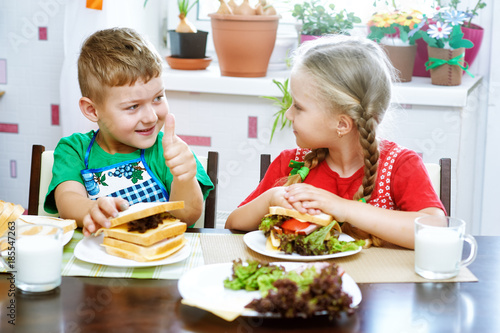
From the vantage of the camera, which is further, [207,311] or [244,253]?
[244,253]

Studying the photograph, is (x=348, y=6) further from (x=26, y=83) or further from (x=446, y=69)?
(x=26, y=83)

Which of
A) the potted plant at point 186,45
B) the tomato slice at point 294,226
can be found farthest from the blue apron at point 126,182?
the potted plant at point 186,45

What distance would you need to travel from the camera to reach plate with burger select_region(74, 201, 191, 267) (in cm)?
123

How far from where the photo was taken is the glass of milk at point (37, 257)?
1.11 meters

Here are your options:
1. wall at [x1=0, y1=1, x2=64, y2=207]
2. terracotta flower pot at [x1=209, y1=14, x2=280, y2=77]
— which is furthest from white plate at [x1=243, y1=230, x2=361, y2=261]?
wall at [x1=0, y1=1, x2=64, y2=207]

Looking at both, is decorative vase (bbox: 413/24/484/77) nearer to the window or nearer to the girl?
the window

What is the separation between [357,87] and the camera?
5.13ft

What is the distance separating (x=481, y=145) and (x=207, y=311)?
2037 mm

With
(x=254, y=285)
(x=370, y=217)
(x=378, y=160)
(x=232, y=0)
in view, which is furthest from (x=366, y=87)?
(x=232, y=0)

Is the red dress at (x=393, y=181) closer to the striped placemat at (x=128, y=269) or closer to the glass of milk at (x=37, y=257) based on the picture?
the striped placemat at (x=128, y=269)

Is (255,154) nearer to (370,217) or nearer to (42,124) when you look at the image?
(42,124)

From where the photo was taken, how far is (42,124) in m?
2.92

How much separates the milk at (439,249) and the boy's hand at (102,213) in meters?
0.61

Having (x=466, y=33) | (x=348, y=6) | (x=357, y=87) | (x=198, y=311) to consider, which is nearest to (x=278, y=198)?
(x=357, y=87)
